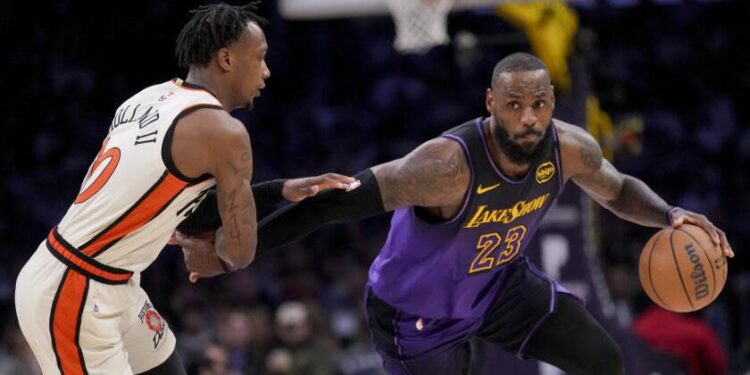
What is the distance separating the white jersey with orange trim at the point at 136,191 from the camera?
12.0 feet

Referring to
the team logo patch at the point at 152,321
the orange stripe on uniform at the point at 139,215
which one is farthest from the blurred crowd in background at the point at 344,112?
the orange stripe on uniform at the point at 139,215

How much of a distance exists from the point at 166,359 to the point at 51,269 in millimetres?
542

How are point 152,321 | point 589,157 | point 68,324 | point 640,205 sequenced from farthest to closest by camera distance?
point 640,205 → point 589,157 → point 152,321 → point 68,324

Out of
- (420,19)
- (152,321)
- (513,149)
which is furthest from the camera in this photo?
(420,19)

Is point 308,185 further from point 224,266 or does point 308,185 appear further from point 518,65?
point 518,65

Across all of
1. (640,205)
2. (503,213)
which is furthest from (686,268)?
(503,213)

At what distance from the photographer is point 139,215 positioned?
12.1 ft

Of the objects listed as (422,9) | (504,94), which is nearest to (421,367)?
(504,94)

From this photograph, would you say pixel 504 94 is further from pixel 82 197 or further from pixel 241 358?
pixel 241 358

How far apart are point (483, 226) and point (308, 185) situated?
74 centimetres

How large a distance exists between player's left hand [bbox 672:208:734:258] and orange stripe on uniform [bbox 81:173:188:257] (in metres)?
2.13

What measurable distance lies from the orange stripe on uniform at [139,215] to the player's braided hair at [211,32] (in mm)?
528

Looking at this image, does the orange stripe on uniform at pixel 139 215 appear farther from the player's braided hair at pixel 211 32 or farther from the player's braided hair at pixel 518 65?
the player's braided hair at pixel 518 65

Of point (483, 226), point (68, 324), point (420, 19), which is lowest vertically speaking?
point (420, 19)
